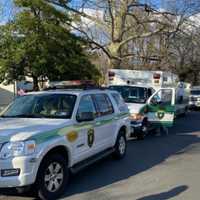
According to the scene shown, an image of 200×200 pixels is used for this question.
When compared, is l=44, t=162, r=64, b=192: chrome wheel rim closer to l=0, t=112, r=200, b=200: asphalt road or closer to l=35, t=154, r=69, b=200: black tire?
l=35, t=154, r=69, b=200: black tire

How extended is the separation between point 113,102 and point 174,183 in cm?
280

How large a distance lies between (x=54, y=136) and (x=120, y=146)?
12.4 ft

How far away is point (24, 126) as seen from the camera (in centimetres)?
693

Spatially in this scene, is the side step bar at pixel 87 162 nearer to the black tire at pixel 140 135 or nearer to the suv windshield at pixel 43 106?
the suv windshield at pixel 43 106

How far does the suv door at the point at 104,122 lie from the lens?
Result: 8.96 metres

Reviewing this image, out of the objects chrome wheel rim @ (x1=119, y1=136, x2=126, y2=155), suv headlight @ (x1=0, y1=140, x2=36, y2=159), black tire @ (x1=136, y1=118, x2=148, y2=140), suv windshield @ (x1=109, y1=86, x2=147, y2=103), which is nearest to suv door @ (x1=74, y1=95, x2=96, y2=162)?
suv headlight @ (x1=0, y1=140, x2=36, y2=159)

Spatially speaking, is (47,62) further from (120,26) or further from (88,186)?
(120,26)

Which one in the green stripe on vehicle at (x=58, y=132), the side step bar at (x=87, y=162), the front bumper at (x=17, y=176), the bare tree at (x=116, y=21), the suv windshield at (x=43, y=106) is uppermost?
the bare tree at (x=116, y=21)

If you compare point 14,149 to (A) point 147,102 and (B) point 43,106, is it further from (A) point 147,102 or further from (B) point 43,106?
(A) point 147,102

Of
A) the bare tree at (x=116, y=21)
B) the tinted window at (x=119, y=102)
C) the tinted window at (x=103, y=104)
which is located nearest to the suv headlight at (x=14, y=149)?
the tinted window at (x=103, y=104)

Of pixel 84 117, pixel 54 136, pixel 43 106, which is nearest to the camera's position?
pixel 54 136

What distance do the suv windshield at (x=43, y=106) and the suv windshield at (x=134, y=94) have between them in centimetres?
729

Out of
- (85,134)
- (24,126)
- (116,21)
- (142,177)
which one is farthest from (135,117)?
(116,21)

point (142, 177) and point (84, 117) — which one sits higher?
point (84, 117)
